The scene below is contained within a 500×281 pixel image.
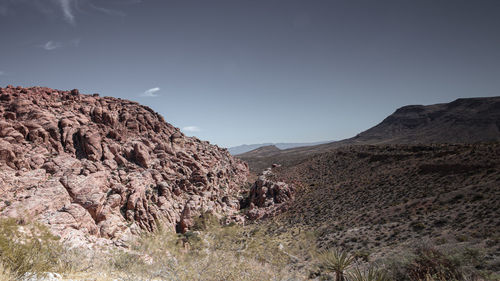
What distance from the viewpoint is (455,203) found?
868 inches

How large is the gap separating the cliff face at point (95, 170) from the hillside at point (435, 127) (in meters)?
48.8

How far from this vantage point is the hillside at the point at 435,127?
97.4 m

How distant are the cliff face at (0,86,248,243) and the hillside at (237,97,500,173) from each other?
48.8 m

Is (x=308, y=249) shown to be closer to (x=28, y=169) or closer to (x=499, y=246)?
(x=499, y=246)

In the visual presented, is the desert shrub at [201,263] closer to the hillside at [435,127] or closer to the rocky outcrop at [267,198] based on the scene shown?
the rocky outcrop at [267,198]

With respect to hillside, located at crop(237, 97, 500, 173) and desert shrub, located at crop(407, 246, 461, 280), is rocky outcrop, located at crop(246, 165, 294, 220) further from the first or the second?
hillside, located at crop(237, 97, 500, 173)

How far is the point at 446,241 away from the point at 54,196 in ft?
107

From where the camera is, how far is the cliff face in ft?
63.1

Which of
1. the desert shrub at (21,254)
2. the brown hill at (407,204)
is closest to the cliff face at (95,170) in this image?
the desert shrub at (21,254)

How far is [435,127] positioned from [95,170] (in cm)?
16634

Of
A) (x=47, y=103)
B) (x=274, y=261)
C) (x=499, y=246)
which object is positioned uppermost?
(x=47, y=103)

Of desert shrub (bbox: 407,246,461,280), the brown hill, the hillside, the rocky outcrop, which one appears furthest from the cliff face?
the hillside

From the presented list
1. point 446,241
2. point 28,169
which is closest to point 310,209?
point 446,241

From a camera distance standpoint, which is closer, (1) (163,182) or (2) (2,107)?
(2) (2,107)
